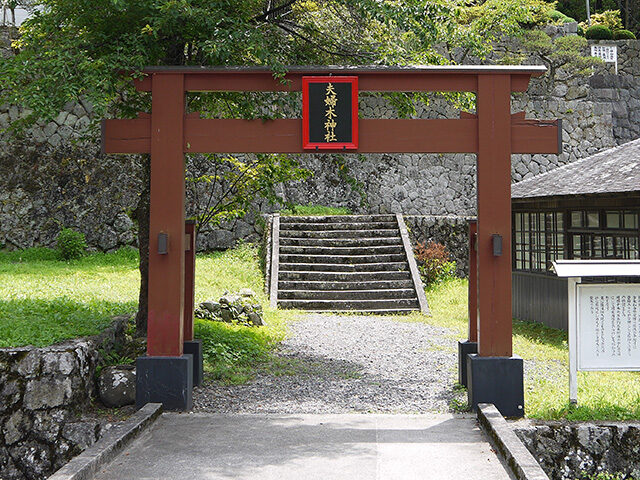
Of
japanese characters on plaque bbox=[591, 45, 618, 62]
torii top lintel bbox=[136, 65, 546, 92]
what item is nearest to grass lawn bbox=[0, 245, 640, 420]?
torii top lintel bbox=[136, 65, 546, 92]

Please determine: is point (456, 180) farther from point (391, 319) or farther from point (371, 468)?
point (371, 468)

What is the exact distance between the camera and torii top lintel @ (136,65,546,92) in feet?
20.6

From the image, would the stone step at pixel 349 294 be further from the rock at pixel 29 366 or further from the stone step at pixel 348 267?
the rock at pixel 29 366

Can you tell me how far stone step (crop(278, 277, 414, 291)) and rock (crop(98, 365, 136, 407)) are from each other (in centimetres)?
826

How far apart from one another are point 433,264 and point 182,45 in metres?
10.1

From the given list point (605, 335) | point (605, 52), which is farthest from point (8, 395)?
point (605, 52)

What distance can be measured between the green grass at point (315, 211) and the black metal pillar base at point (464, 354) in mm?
11069

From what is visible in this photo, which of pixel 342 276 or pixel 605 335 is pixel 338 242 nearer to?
pixel 342 276

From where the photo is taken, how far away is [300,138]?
20.7 feet

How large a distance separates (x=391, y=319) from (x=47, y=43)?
27.2ft

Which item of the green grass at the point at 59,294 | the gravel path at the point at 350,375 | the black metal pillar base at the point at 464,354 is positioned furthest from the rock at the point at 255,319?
the black metal pillar base at the point at 464,354

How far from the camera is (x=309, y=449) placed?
17.1 feet

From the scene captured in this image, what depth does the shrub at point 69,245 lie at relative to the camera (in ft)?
51.9

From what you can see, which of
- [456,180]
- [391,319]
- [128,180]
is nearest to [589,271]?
[391,319]
